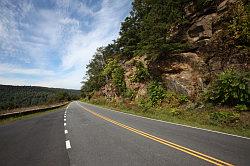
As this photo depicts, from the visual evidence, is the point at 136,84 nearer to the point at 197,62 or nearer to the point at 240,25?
the point at 197,62

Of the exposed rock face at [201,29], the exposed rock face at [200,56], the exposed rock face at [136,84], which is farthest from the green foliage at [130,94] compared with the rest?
the exposed rock face at [201,29]

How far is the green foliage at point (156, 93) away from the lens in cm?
2763

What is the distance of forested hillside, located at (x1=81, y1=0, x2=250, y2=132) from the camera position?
17859mm

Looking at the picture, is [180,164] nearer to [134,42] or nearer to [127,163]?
[127,163]

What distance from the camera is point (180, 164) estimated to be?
649 centimetres

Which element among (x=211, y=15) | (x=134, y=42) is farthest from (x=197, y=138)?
(x=134, y=42)

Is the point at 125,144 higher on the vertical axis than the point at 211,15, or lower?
lower

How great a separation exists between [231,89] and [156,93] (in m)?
11.6

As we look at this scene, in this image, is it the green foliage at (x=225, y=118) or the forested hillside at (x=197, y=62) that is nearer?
the green foliage at (x=225, y=118)

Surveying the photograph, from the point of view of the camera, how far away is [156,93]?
1109 inches

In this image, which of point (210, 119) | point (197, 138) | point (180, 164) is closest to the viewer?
point (180, 164)

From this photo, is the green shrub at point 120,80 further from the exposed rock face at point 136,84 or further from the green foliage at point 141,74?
the green foliage at point 141,74

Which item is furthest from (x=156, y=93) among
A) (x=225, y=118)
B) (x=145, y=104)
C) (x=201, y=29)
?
(x=225, y=118)

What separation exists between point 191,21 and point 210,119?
1743cm
